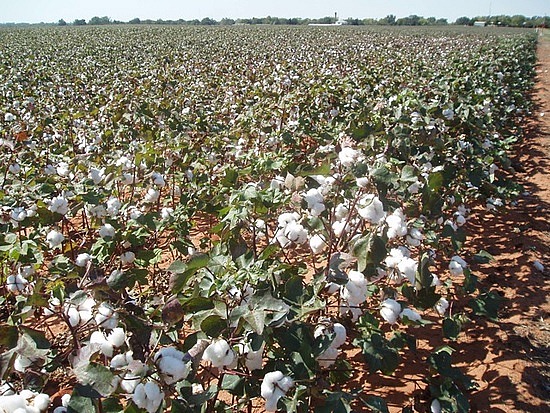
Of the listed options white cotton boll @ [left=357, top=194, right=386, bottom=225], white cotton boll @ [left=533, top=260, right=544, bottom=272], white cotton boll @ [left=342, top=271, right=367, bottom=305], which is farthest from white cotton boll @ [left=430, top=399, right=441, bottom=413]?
white cotton boll @ [left=533, top=260, right=544, bottom=272]

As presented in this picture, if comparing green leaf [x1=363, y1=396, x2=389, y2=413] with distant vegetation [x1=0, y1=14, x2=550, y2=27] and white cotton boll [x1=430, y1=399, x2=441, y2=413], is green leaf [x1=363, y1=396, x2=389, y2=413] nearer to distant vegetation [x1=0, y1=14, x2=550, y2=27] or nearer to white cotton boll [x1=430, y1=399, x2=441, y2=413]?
white cotton boll [x1=430, y1=399, x2=441, y2=413]

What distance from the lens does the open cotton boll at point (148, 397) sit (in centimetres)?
125

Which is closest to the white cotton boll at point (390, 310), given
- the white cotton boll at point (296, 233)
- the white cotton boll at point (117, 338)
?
the white cotton boll at point (296, 233)

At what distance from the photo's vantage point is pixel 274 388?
1489 mm

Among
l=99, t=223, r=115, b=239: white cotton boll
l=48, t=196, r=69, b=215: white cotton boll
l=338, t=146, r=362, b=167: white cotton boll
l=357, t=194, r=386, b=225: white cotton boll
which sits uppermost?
l=338, t=146, r=362, b=167: white cotton boll

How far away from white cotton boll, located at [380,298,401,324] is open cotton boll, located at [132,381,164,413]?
3.10ft

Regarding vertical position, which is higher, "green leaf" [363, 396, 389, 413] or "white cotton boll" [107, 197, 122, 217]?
"white cotton boll" [107, 197, 122, 217]

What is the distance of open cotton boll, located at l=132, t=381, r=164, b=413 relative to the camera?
1252 millimetres

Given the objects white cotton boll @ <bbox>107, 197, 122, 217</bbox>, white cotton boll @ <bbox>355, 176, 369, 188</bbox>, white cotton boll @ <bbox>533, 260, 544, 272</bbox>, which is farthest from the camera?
white cotton boll @ <bbox>533, 260, 544, 272</bbox>

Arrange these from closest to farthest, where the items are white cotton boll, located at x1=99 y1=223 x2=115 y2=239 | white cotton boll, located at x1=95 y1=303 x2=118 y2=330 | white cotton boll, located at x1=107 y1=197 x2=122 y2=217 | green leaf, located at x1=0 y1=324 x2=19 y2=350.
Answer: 1. green leaf, located at x1=0 y1=324 x2=19 y2=350
2. white cotton boll, located at x1=95 y1=303 x2=118 y2=330
3. white cotton boll, located at x1=99 y1=223 x2=115 y2=239
4. white cotton boll, located at x1=107 y1=197 x2=122 y2=217

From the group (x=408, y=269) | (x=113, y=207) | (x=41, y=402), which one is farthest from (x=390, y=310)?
(x=113, y=207)

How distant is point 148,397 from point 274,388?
398 mm

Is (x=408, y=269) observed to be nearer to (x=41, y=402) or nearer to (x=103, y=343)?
(x=103, y=343)

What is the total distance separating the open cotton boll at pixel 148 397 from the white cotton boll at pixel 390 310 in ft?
3.10
